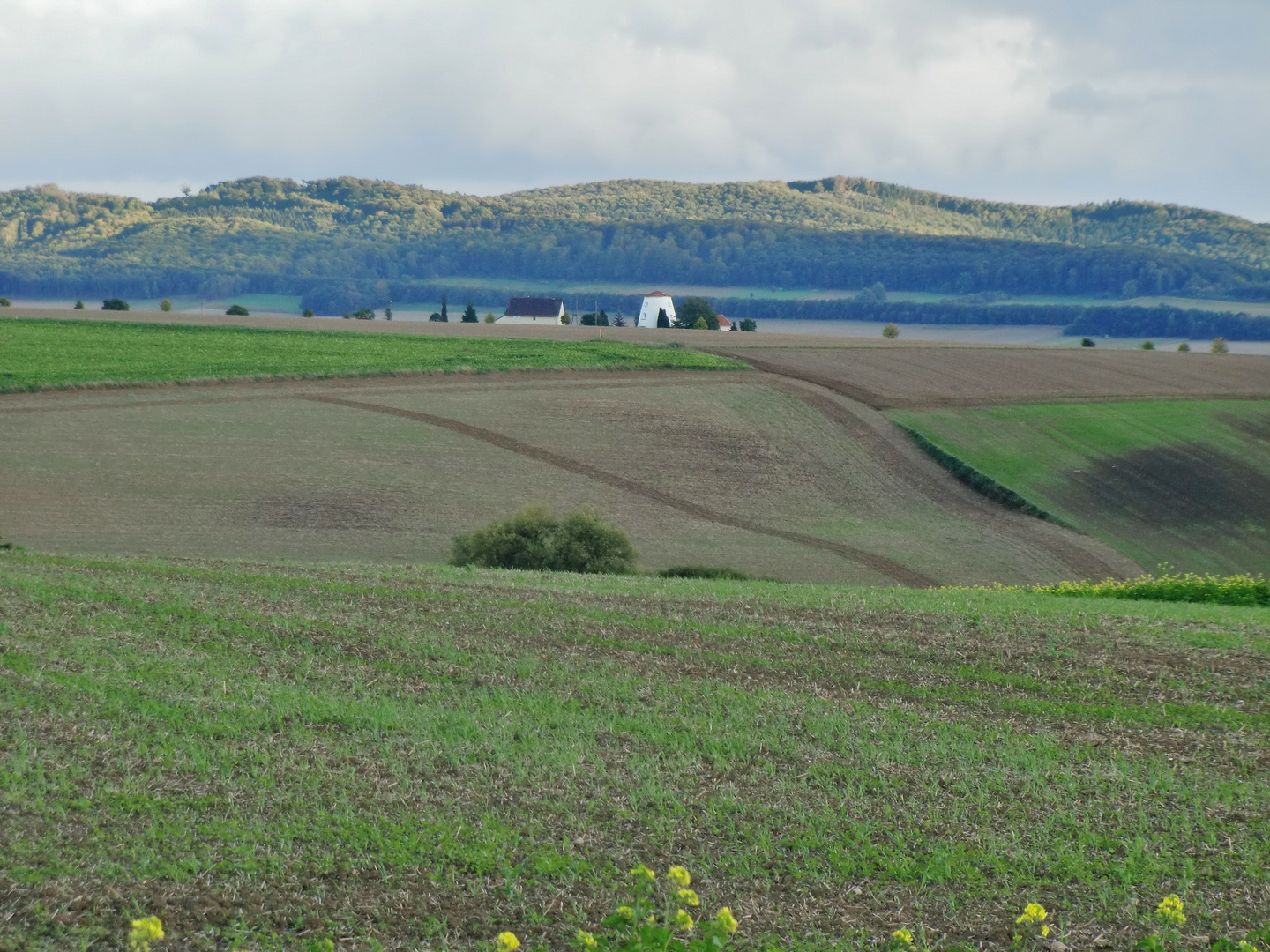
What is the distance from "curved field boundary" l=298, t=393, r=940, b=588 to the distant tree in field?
238 ft

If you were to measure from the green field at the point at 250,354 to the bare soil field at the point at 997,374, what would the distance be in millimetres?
6451

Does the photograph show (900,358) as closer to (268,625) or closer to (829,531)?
(829,531)

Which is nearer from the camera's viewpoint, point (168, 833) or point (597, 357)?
point (168, 833)

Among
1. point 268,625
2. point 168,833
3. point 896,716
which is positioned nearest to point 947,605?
point 896,716

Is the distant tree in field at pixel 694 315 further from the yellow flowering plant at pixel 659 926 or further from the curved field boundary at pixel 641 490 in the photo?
the yellow flowering plant at pixel 659 926

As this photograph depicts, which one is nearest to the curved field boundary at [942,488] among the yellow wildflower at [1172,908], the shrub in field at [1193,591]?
the shrub in field at [1193,591]

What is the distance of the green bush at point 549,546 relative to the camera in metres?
27.5

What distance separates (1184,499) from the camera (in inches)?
1780

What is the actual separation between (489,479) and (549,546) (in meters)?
12.9

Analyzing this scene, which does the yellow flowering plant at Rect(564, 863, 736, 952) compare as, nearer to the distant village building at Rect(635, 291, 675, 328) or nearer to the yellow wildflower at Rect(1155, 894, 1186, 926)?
the yellow wildflower at Rect(1155, 894, 1186, 926)

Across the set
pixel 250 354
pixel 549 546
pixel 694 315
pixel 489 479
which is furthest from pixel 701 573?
pixel 694 315

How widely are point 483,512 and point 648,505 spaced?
6.12 m

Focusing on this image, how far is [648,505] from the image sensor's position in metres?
39.0

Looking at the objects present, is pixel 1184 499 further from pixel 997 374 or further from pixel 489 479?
pixel 489 479
